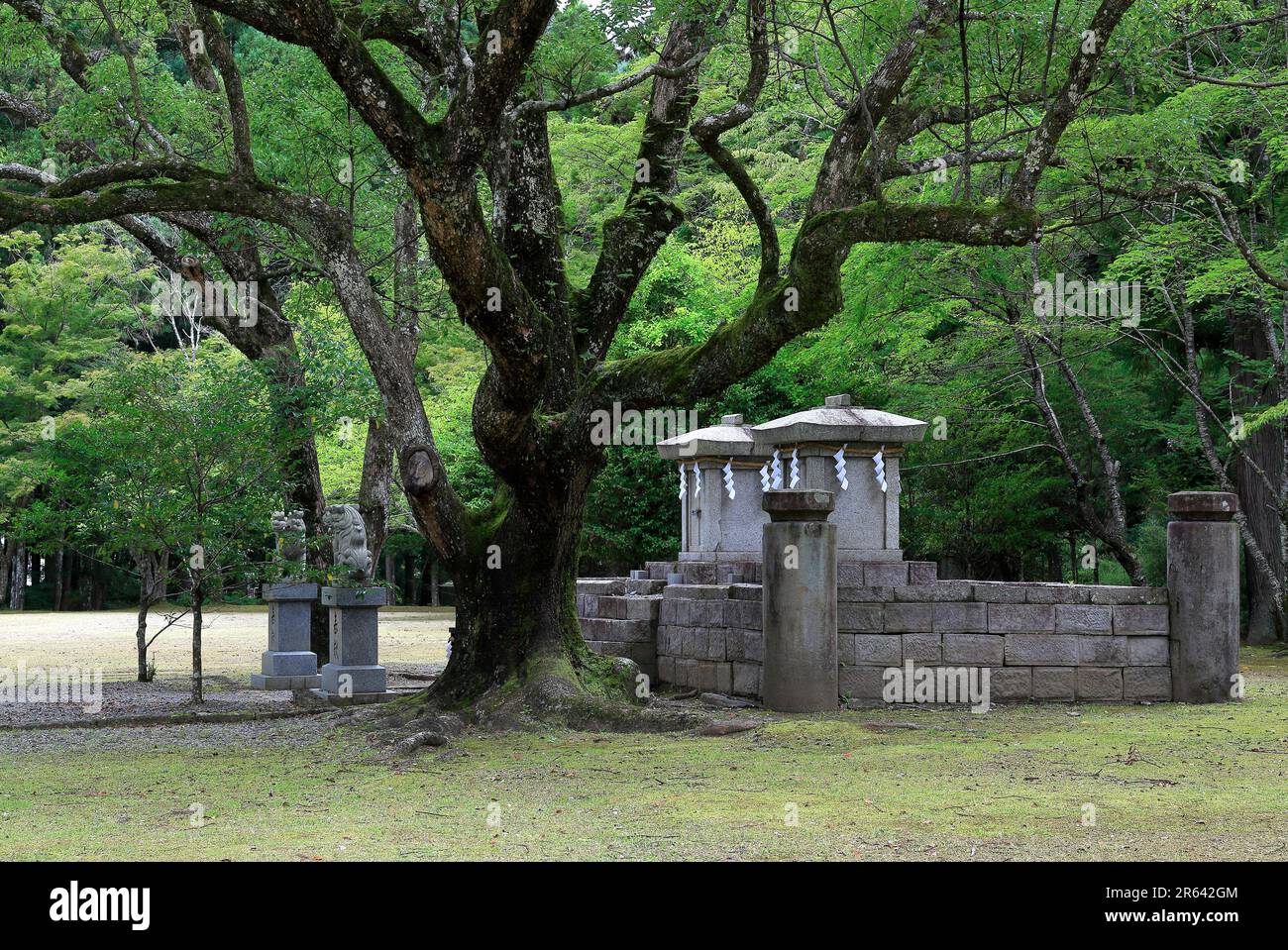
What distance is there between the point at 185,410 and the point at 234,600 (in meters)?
2.04

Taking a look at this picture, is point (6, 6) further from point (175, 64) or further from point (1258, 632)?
point (175, 64)

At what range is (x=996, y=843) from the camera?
20.5 feet

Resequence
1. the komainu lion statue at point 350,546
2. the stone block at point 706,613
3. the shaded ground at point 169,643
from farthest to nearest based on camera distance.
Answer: the shaded ground at point 169,643, the komainu lion statue at point 350,546, the stone block at point 706,613

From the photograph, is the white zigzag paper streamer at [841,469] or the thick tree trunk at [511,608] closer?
the thick tree trunk at [511,608]

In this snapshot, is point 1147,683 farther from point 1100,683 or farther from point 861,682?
point 861,682

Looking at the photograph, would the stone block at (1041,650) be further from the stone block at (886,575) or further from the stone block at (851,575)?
the stone block at (851,575)

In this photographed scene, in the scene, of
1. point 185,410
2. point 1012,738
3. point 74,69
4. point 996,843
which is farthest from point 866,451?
point 74,69

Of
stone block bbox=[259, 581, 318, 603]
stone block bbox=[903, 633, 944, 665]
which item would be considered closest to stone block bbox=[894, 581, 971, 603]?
stone block bbox=[903, 633, 944, 665]

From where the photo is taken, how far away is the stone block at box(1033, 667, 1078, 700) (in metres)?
12.6

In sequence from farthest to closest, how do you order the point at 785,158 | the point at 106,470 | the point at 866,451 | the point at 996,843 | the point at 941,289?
the point at 785,158
the point at 941,289
the point at 866,451
the point at 106,470
the point at 996,843

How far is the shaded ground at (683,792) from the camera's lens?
628 cm

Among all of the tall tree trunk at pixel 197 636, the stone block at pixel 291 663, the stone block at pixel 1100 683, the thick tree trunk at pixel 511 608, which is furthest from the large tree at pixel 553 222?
the stone block at pixel 1100 683

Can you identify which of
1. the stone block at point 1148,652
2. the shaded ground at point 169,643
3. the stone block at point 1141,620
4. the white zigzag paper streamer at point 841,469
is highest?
the white zigzag paper streamer at point 841,469

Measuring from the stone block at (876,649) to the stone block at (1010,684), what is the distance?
1.00 metres
